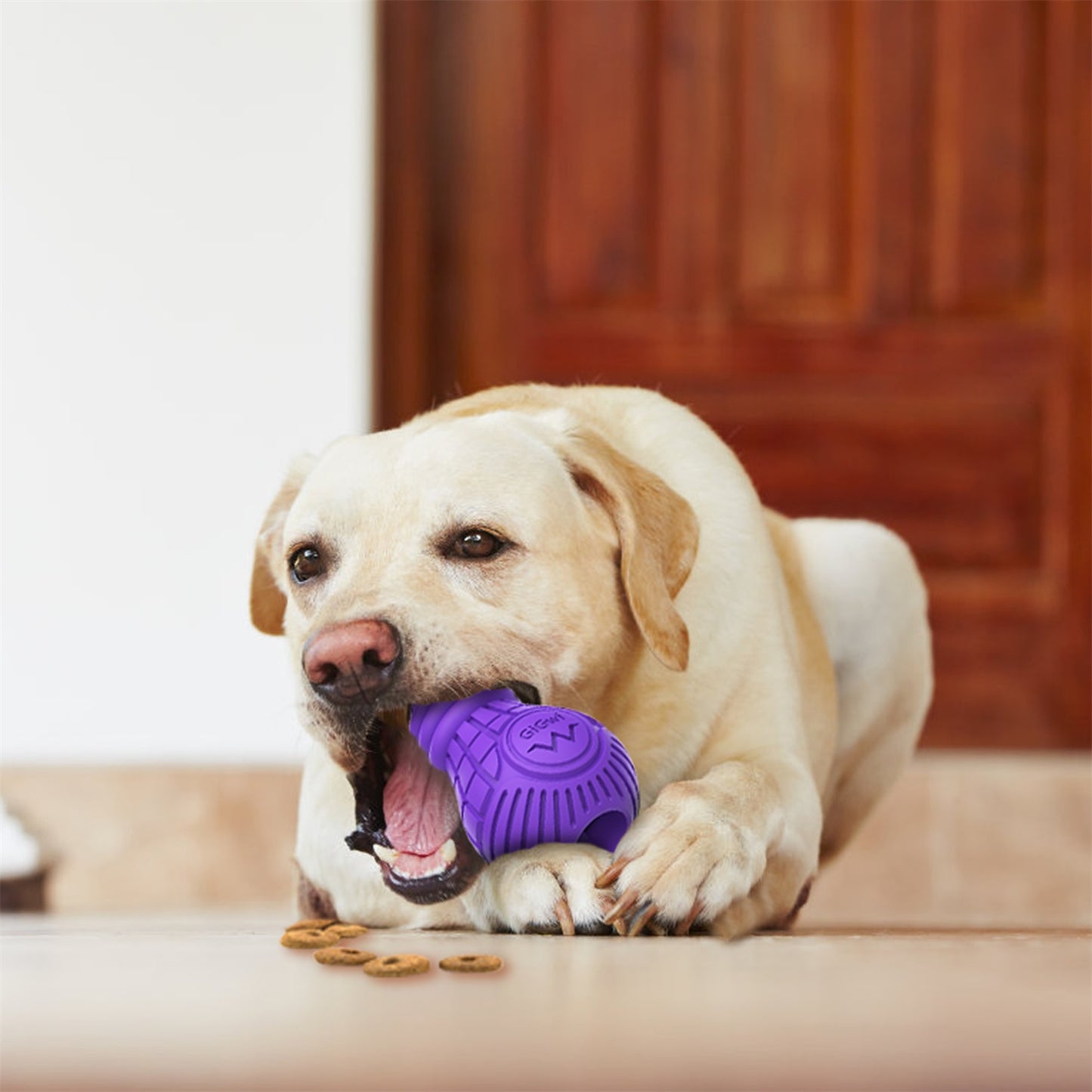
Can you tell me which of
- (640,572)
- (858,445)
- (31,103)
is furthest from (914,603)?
(31,103)

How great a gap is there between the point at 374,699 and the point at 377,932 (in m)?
0.23

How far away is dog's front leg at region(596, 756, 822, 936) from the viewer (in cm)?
100

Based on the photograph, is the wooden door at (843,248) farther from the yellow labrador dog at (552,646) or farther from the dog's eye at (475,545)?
the dog's eye at (475,545)

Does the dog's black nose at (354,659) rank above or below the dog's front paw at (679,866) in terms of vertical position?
above

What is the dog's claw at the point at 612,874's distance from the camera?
1017 millimetres

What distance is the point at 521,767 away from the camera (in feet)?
3.35

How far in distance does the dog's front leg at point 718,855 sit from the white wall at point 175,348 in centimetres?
189

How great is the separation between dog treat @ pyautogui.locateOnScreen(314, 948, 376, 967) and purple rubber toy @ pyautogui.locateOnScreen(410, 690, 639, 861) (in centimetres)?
12

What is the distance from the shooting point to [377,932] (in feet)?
3.79

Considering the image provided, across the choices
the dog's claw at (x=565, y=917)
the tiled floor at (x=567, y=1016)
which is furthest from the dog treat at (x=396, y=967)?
the dog's claw at (x=565, y=917)

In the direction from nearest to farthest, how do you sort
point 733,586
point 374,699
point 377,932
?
point 374,699
point 377,932
point 733,586

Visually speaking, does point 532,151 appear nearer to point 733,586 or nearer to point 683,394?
point 683,394

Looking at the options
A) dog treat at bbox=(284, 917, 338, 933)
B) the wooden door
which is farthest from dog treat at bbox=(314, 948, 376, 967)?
the wooden door

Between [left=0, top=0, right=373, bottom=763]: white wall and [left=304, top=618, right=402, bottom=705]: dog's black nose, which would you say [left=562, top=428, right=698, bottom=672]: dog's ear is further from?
[left=0, top=0, right=373, bottom=763]: white wall
